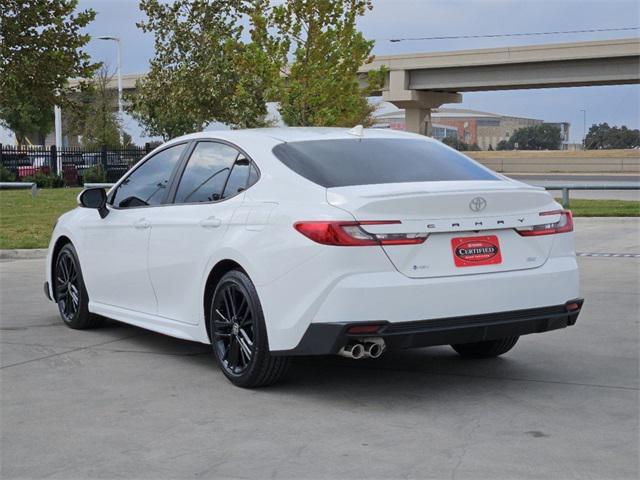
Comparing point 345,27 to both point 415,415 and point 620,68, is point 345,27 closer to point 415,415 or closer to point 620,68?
point 415,415

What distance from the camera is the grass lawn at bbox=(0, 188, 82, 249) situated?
1625 centimetres

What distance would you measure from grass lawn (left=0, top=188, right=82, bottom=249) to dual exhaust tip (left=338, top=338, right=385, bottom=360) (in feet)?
34.8

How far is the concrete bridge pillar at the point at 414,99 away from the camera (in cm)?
7219

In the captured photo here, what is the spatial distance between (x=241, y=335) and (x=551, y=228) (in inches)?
78.2

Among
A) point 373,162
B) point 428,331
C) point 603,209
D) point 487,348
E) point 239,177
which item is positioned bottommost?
point 603,209

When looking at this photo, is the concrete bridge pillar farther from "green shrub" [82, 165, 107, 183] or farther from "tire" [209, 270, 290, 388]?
"tire" [209, 270, 290, 388]

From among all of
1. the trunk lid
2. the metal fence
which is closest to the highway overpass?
the metal fence

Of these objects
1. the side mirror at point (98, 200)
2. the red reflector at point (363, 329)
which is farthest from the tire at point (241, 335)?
the side mirror at point (98, 200)

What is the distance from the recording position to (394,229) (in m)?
5.68

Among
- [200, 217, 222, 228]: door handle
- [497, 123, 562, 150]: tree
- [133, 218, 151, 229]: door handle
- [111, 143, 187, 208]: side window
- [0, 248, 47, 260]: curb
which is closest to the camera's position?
[200, 217, 222, 228]: door handle

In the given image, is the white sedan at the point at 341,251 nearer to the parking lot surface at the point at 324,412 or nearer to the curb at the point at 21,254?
the parking lot surface at the point at 324,412

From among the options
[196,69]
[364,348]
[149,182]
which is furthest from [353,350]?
[196,69]

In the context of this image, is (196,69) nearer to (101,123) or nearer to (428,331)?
(101,123)

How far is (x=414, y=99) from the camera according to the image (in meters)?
73.1
